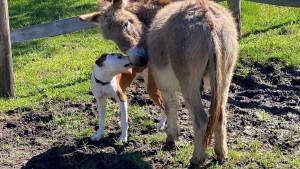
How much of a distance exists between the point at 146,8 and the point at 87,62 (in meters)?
2.95

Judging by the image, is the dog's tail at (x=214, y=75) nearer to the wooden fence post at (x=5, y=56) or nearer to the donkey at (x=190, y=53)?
the donkey at (x=190, y=53)

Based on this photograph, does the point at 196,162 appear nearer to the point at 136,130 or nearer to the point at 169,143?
the point at 169,143

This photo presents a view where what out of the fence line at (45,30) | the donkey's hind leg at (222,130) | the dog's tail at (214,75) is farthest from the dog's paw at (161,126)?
the fence line at (45,30)

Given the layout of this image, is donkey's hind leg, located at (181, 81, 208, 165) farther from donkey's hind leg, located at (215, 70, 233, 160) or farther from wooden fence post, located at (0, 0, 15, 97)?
wooden fence post, located at (0, 0, 15, 97)

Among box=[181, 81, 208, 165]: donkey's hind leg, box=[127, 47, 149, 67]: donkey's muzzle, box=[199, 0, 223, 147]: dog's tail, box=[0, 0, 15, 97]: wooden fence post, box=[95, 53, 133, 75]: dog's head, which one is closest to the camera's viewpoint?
box=[199, 0, 223, 147]: dog's tail

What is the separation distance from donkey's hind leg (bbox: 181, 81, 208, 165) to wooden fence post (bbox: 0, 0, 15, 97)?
3378 mm

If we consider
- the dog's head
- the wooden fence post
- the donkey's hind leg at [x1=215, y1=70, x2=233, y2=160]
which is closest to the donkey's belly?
the dog's head

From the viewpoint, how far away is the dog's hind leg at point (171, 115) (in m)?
5.13

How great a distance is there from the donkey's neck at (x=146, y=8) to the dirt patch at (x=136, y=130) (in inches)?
53.3

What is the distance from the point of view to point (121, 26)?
5102 millimetres

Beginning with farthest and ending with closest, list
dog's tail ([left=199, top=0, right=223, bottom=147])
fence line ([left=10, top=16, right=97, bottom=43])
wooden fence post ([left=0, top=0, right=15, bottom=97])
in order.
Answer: fence line ([left=10, top=16, right=97, bottom=43]) < wooden fence post ([left=0, top=0, right=15, bottom=97]) < dog's tail ([left=199, top=0, right=223, bottom=147])

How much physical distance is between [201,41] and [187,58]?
22 centimetres

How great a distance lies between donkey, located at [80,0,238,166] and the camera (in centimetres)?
421

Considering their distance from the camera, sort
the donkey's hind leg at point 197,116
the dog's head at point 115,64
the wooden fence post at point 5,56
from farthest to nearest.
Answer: the wooden fence post at point 5,56, the dog's head at point 115,64, the donkey's hind leg at point 197,116
